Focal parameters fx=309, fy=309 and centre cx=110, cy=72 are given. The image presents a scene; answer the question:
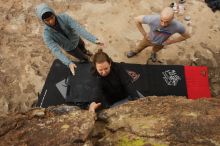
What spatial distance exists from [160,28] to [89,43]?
195 centimetres

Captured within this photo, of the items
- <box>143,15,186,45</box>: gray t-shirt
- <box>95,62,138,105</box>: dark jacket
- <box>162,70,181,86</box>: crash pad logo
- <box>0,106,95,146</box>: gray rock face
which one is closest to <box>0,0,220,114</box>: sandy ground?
<box>162,70,181,86</box>: crash pad logo

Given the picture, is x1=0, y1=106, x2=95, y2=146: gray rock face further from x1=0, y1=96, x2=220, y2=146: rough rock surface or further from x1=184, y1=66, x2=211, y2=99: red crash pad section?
x1=184, y1=66, x2=211, y2=99: red crash pad section

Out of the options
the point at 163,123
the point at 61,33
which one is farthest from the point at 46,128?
the point at 61,33

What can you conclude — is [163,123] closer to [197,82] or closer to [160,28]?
[160,28]

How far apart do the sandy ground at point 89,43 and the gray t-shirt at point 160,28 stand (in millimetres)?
1090

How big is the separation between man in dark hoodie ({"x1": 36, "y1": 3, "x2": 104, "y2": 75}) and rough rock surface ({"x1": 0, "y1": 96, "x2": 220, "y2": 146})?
5.13ft

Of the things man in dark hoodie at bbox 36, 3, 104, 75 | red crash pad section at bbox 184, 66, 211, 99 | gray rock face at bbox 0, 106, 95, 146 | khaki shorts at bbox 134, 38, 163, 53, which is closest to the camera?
gray rock face at bbox 0, 106, 95, 146

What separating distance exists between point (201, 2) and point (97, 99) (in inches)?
169

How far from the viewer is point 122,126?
301 centimetres

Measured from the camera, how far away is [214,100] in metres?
3.41

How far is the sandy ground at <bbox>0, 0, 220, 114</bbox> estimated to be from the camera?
19.7ft

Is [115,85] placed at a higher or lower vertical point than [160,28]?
lower

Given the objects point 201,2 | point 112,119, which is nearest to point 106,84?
point 112,119

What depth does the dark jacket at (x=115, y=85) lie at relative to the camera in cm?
391
